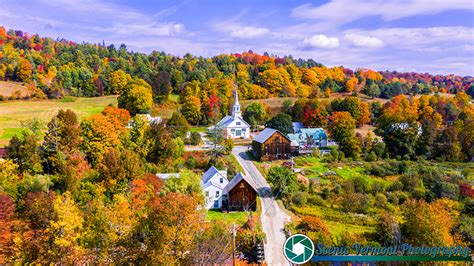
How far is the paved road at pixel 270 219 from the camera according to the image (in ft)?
68.3

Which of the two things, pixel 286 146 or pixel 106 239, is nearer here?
pixel 106 239

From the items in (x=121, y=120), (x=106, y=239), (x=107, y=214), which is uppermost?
(x=121, y=120)

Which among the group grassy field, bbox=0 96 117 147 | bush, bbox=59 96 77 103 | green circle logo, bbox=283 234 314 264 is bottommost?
green circle logo, bbox=283 234 314 264

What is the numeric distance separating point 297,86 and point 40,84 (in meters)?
58.5

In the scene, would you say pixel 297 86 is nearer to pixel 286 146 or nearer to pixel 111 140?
pixel 286 146

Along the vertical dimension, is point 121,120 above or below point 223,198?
above

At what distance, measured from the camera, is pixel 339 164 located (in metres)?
39.0

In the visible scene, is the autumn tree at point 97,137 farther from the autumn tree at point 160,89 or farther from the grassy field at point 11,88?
the grassy field at point 11,88

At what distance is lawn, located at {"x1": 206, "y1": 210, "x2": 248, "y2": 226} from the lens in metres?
25.5

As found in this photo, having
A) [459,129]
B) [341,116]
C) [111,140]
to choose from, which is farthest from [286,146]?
[459,129]

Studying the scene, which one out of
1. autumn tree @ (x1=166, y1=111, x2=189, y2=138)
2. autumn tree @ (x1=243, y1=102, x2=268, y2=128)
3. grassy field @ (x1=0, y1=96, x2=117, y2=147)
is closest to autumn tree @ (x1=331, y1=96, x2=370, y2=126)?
autumn tree @ (x1=243, y1=102, x2=268, y2=128)

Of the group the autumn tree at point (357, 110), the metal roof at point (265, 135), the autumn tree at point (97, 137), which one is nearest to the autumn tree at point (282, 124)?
the metal roof at point (265, 135)

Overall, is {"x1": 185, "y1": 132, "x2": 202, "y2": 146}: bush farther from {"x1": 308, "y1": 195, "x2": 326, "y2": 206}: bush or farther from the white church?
{"x1": 308, "y1": 195, "x2": 326, "y2": 206}: bush

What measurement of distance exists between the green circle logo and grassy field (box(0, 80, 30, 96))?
7496cm
